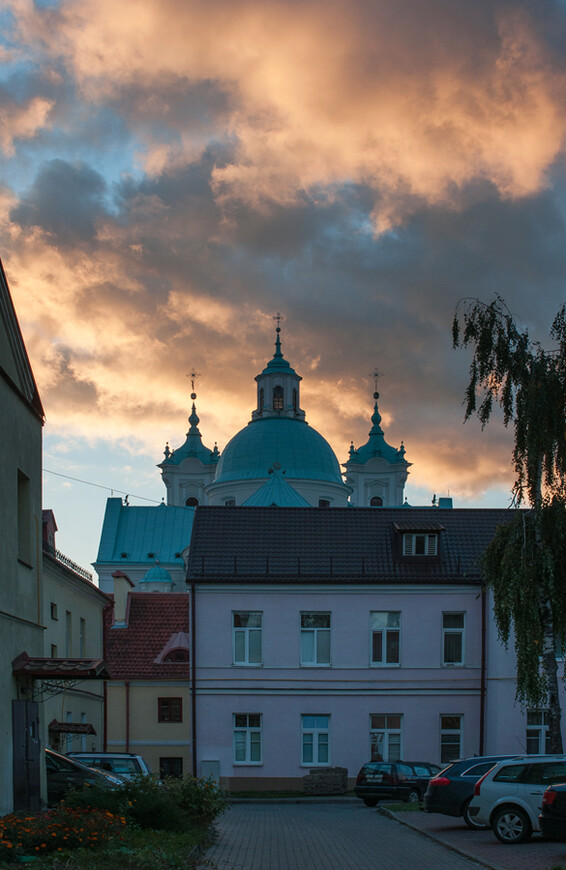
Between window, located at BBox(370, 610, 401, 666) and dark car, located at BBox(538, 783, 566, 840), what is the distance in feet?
60.5

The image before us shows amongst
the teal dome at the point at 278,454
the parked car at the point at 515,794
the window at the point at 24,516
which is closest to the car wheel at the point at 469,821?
the parked car at the point at 515,794

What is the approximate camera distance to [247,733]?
33531 mm

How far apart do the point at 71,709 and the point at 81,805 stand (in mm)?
19722

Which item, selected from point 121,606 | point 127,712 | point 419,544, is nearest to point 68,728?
point 127,712

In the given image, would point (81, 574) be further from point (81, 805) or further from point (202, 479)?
point (202, 479)

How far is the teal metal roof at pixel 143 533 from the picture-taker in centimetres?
9994

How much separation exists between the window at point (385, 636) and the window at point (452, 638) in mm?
1421

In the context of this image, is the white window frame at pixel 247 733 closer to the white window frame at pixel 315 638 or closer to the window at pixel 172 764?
the white window frame at pixel 315 638

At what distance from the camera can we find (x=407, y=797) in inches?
1104

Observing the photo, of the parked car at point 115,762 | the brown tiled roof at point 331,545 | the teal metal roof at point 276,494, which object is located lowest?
the parked car at point 115,762

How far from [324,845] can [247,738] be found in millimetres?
16383

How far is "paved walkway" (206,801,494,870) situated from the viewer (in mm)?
14891

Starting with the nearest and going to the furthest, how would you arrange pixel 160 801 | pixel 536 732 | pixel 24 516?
pixel 160 801, pixel 24 516, pixel 536 732

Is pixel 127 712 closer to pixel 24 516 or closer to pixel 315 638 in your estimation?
pixel 315 638
